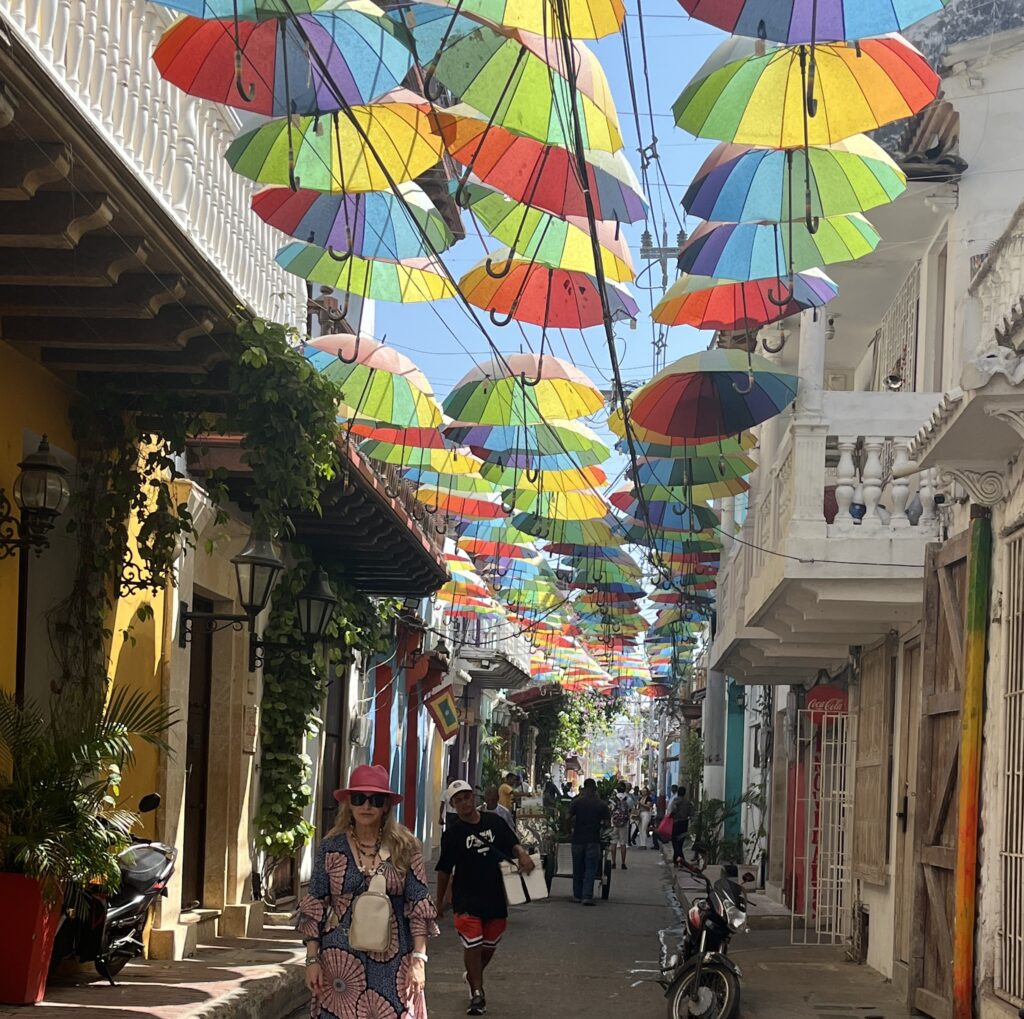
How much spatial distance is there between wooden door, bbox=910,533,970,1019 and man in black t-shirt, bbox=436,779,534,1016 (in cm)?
299

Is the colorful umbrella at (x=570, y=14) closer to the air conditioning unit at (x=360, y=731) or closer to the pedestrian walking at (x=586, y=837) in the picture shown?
the air conditioning unit at (x=360, y=731)

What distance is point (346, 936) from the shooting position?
739cm

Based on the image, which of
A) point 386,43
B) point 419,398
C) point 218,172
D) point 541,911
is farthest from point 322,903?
point 541,911

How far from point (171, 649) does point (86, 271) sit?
4.66m

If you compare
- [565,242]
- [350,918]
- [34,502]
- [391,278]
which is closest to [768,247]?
[565,242]

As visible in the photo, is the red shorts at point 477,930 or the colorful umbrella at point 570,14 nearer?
the colorful umbrella at point 570,14

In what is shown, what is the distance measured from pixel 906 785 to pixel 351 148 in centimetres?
787

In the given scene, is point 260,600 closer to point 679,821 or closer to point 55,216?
point 55,216

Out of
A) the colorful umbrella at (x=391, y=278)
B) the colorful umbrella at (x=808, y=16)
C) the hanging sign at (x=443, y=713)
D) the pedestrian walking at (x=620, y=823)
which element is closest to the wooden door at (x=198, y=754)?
the colorful umbrella at (x=391, y=278)

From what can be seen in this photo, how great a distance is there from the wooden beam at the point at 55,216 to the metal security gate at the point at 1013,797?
18.2 ft

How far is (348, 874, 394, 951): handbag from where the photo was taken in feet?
23.9

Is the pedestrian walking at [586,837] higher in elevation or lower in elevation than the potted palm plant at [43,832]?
lower

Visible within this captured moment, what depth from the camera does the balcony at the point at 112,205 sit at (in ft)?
24.1

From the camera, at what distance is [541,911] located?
22.5 metres
